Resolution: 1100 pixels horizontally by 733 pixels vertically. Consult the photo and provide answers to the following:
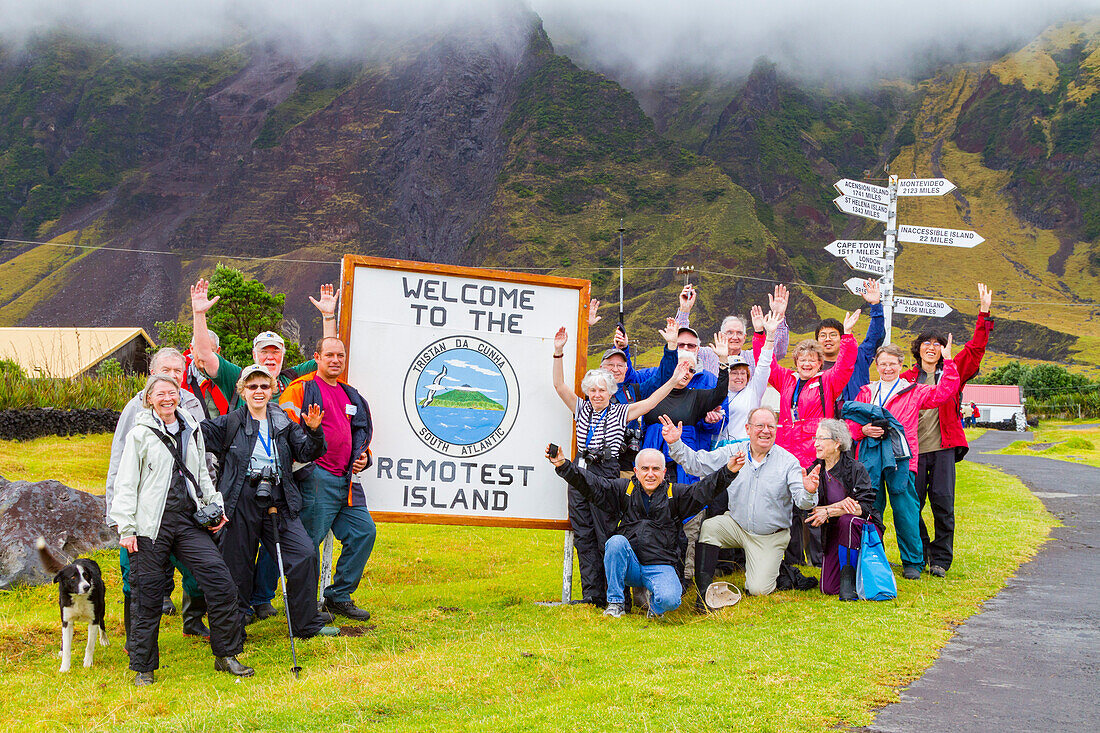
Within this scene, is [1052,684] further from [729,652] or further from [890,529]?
[890,529]

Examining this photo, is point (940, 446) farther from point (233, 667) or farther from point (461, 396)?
point (233, 667)

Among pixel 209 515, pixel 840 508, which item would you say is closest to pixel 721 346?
pixel 840 508

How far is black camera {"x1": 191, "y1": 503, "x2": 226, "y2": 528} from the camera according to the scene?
6305 millimetres

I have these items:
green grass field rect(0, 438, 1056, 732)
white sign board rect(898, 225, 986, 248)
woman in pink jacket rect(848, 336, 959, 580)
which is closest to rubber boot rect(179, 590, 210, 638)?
green grass field rect(0, 438, 1056, 732)

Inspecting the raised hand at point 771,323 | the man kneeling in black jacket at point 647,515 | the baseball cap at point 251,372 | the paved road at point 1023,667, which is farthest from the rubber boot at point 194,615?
the raised hand at point 771,323

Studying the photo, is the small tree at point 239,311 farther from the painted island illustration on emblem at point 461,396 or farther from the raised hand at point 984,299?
the raised hand at point 984,299

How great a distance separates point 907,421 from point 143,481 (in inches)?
271

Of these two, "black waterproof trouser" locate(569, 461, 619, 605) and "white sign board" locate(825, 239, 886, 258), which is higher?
"white sign board" locate(825, 239, 886, 258)

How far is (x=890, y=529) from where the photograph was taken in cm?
1248

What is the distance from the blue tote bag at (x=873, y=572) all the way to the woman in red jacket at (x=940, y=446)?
1.22 m

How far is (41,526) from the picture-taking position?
9250mm

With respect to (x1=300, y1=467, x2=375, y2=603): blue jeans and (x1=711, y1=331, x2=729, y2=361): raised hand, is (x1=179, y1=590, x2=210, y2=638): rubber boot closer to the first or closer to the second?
(x1=300, y1=467, x2=375, y2=603): blue jeans

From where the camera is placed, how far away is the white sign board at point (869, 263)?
13301mm

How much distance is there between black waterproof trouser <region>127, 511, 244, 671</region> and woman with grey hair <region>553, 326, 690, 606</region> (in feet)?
9.93
